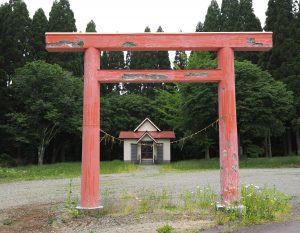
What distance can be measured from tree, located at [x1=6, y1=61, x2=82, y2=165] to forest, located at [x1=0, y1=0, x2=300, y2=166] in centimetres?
8

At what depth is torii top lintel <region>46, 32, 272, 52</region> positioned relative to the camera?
24.4 ft

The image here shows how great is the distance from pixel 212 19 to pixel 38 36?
17414 mm

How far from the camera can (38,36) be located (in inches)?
1344

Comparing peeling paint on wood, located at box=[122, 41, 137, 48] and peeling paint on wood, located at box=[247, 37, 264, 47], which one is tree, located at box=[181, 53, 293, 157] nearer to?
peeling paint on wood, located at box=[247, 37, 264, 47]

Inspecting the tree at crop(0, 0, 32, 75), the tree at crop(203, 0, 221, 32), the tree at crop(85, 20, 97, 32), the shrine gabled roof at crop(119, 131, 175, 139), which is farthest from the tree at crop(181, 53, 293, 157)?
the tree at crop(85, 20, 97, 32)

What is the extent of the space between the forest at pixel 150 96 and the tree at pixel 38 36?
3.8 inches

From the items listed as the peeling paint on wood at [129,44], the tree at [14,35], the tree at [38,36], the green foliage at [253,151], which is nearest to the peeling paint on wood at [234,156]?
the peeling paint on wood at [129,44]

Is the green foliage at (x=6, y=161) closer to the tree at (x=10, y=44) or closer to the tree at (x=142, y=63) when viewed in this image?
the tree at (x=10, y=44)

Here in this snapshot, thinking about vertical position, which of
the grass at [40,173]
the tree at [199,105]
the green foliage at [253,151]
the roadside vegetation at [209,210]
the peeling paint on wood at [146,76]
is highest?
the tree at [199,105]

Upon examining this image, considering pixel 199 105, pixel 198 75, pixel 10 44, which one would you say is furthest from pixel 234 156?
pixel 10 44

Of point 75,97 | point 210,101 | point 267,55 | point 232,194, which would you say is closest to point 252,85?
point 210,101

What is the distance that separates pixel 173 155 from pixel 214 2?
1728 centimetres

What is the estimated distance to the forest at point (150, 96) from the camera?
2350 centimetres

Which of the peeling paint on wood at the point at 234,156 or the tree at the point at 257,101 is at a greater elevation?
the tree at the point at 257,101
